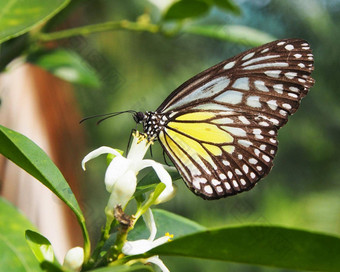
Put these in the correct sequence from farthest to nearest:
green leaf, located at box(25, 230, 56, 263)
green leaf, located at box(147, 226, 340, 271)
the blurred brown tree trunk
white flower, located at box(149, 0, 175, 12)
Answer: white flower, located at box(149, 0, 175, 12) < the blurred brown tree trunk < green leaf, located at box(25, 230, 56, 263) < green leaf, located at box(147, 226, 340, 271)

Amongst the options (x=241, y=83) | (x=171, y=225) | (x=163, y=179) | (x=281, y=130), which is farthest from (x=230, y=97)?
(x=281, y=130)

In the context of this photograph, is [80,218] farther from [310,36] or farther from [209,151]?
[310,36]

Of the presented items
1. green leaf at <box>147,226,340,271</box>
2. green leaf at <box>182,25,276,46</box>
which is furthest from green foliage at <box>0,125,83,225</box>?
green leaf at <box>182,25,276,46</box>

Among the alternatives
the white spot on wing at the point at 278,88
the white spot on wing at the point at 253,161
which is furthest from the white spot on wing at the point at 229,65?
the white spot on wing at the point at 253,161

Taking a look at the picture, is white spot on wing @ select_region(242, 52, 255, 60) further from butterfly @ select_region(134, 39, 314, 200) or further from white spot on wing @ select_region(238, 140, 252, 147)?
white spot on wing @ select_region(238, 140, 252, 147)

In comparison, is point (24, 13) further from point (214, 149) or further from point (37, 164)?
point (214, 149)
